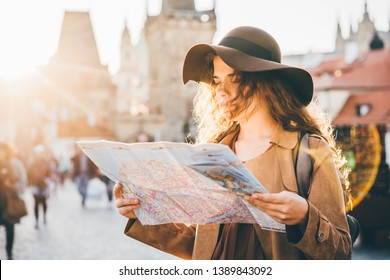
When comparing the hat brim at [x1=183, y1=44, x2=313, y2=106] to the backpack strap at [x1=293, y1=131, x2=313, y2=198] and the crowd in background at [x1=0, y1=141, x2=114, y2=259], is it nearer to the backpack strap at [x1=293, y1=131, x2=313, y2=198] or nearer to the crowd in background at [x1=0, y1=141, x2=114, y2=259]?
the backpack strap at [x1=293, y1=131, x2=313, y2=198]

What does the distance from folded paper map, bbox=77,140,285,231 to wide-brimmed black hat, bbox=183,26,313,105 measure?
380 mm

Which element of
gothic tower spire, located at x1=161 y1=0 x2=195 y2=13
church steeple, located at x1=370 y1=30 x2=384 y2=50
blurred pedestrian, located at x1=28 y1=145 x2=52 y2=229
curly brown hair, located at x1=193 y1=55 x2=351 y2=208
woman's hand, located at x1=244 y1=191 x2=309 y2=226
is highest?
gothic tower spire, located at x1=161 y1=0 x2=195 y2=13

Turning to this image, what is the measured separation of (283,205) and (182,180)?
13.5 inches

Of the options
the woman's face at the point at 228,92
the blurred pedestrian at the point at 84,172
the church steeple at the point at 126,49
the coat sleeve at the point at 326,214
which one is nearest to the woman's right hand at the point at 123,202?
the woman's face at the point at 228,92

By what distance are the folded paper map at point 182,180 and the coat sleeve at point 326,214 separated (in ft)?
0.40

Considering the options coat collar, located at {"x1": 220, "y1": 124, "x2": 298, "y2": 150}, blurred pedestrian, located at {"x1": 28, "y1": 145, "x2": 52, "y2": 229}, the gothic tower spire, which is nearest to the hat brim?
coat collar, located at {"x1": 220, "y1": 124, "x2": 298, "y2": 150}

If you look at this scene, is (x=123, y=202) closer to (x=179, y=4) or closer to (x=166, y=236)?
(x=166, y=236)

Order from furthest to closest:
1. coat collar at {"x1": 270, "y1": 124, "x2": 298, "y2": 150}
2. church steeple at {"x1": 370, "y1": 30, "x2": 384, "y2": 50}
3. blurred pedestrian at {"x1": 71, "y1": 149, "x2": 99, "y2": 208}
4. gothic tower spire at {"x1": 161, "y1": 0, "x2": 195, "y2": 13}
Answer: gothic tower spire at {"x1": 161, "y1": 0, "x2": 195, "y2": 13} < church steeple at {"x1": 370, "y1": 30, "x2": 384, "y2": 50} < blurred pedestrian at {"x1": 71, "y1": 149, "x2": 99, "y2": 208} < coat collar at {"x1": 270, "y1": 124, "x2": 298, "y2": 150}

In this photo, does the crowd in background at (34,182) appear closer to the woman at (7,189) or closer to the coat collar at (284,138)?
the woman at (7,189)

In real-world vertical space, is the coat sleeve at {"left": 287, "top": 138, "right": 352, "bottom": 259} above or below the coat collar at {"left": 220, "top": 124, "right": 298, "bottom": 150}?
below

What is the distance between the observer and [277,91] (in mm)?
2117

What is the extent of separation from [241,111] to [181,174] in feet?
1.20

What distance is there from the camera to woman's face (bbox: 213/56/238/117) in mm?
2107

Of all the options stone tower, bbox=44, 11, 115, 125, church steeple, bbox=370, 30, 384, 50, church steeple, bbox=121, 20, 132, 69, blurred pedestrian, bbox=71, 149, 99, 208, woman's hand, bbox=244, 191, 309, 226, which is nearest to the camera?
woman's hand, bbox=244, 191, 309, 226
